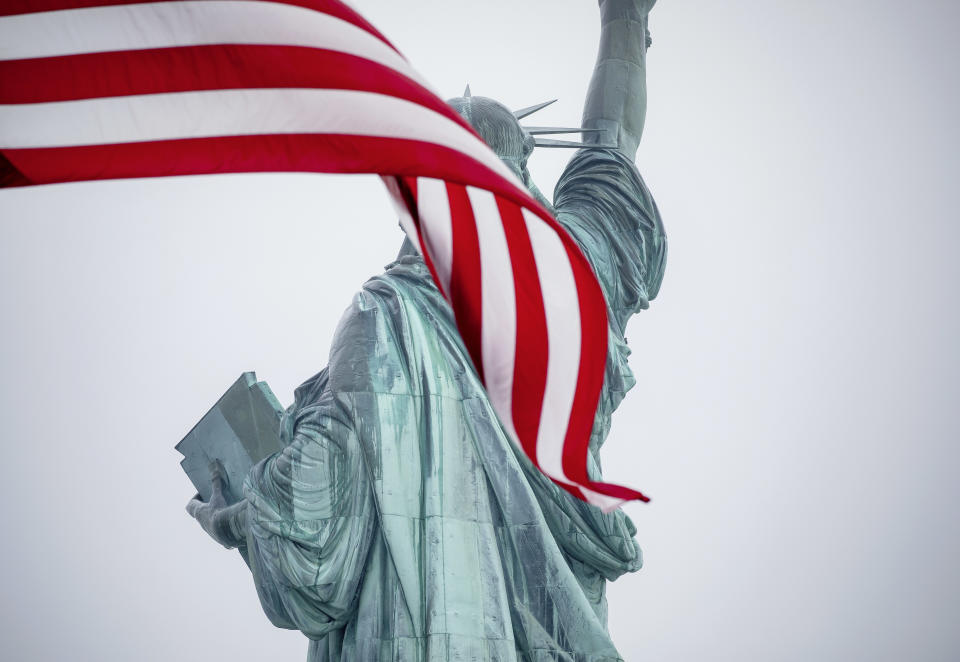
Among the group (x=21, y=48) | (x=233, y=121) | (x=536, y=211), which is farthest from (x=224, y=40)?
(x=536, y=211)

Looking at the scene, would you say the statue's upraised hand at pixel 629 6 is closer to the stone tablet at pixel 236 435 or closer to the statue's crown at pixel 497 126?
the statue's crown at pixel 497 126

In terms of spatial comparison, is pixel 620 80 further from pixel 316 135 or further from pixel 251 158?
pixel 251 158

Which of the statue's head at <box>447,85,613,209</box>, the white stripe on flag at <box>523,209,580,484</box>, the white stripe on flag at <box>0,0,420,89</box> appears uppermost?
the statue's head at <box>447,85,613,209</box>

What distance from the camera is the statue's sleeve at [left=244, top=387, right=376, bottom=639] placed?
268 inches

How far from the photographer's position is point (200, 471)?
7.78 metres

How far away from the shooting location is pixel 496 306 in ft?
17.1

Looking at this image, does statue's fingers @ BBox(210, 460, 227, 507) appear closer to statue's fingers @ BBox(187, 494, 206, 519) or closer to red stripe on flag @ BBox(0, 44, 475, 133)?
statue's fingers @ BBox(187, 494, 206, 519)

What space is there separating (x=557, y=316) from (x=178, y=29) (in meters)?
1.87

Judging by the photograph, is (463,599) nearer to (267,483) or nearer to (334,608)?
(334,608)

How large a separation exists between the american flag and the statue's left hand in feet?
8.43

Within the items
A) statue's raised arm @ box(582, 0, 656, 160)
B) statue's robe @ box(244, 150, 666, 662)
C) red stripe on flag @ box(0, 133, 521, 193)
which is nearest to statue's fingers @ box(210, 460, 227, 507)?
statue's robe @ box(244, 150, 666, 662)

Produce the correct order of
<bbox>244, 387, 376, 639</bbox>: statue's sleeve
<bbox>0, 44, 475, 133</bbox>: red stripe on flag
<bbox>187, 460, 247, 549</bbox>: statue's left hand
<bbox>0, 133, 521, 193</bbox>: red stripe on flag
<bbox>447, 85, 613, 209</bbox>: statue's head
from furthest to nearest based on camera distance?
<bbox>447, 85, 613, 209</bbox>: statue's head, <bbox>187, 460, 247, 549</bbox>: statue's left hand, <bbox>244, 387, 376, 639</bbox>: statue's sleeve, <bbox>0, 44, 475, 133</bbox>: red stripe on flag, <bbox>0, 133, 521, 193</bbox>: red stripe on flag

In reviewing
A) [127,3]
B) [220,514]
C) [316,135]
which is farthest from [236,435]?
[127,3]

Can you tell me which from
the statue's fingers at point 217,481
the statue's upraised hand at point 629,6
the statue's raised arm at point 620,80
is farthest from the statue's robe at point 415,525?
the statue's upraised hand at point 629,6
